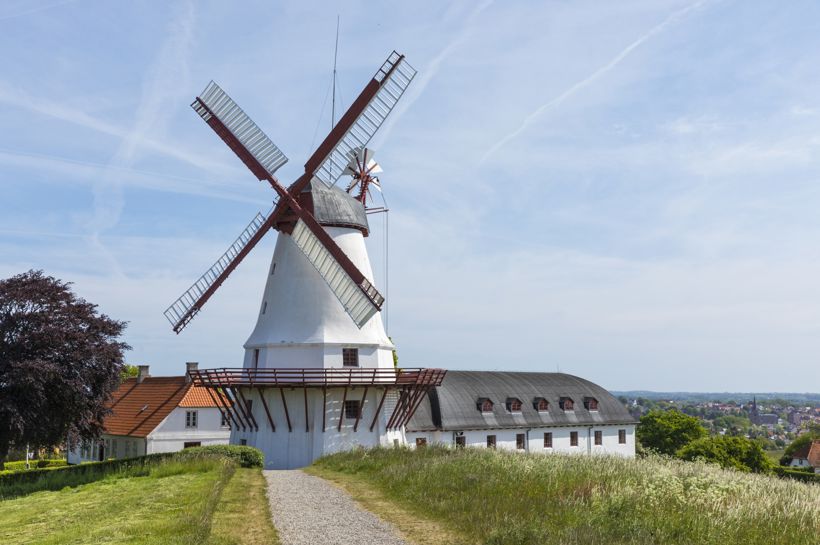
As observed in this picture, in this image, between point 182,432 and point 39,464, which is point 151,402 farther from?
point 39,464

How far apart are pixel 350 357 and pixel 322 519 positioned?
1576cm

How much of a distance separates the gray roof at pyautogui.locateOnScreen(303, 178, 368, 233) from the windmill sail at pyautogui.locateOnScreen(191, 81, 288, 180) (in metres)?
1.94

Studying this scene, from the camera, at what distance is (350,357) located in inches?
1231

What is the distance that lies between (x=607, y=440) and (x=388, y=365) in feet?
76.6

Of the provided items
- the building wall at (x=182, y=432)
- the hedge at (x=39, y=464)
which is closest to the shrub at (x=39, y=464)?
the hedge at (x=39, y=464)

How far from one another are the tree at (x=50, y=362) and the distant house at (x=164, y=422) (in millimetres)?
15936

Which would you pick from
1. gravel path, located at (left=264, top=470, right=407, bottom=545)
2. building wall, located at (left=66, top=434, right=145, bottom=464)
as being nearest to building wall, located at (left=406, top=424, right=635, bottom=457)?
building wall, located at (left=66, top=434, right=145, bottom=464)

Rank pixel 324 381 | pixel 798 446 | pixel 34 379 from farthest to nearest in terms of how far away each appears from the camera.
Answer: pixel 798 446 < pixel 324 381 < pixel 34 379

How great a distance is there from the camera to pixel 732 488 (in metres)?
15.7

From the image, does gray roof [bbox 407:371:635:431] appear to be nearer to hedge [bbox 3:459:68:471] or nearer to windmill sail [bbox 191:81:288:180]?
windmill sail [bbox 191:81:288:180]

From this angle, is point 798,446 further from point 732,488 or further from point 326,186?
point 732,488

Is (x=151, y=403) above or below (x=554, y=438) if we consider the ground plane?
above

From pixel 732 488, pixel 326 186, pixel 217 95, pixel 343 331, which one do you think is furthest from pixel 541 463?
pixel 217 95

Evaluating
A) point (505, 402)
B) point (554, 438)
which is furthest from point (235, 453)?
point (554, 438)
